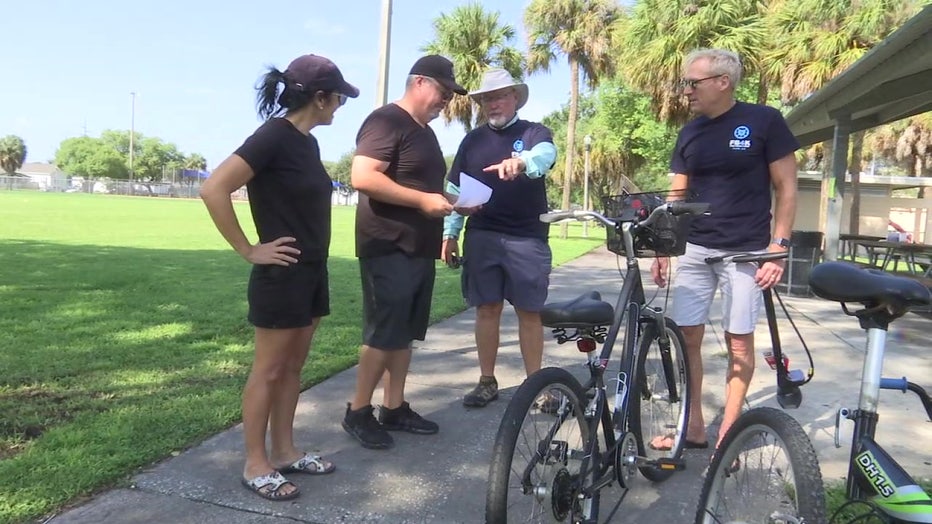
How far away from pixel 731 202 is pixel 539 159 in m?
1.02

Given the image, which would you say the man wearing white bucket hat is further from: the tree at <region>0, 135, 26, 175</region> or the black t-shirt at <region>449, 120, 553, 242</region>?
the tree at <region>0, 135, 26, 175</region>

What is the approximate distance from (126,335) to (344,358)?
2023 mm

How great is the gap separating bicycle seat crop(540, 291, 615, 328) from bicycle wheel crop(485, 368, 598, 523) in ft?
0.70

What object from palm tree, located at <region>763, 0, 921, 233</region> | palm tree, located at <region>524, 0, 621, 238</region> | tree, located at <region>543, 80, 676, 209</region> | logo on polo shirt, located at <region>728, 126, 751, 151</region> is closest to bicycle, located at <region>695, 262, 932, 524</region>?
logo on polo shirt, located at <region>728, 126, 751, 151</region>

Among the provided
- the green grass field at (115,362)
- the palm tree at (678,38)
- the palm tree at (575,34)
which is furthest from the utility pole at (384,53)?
the palm tree at (575,34)

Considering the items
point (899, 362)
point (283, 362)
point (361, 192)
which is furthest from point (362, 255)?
point (899, 362)

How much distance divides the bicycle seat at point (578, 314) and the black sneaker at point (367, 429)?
4.63ft

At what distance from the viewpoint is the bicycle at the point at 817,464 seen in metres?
1.80

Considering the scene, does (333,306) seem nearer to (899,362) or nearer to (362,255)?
(362,255)

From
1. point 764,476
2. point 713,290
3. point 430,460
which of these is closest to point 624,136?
point 713,290

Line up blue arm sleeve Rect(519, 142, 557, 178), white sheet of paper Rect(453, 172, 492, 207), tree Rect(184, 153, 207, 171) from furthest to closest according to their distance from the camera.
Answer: tree Rect(184, 153, 207, 171), blue arm sleeve Rect(519, 142, 557, 178), white sheet of paper Rect(453, 172, 492, 207)

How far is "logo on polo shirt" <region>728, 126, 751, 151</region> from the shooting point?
333cm

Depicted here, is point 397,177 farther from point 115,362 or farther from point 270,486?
point 115,362

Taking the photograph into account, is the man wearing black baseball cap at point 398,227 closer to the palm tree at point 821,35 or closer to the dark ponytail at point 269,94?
the dark ponytail at point 269,94
